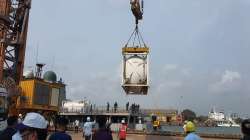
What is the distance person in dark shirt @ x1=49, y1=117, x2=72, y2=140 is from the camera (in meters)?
7.44

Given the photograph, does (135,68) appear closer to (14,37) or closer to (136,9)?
(136,9)

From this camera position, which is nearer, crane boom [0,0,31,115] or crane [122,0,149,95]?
crane [122,0,149,95]

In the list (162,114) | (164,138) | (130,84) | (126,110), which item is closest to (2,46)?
(164,138)

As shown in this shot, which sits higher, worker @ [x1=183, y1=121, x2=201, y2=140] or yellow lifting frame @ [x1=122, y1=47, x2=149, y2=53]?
yellow lifting frame @ [x1=122, y1=47, x2=149, y2=53]

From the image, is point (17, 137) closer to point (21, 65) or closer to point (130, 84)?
point (130, 84)

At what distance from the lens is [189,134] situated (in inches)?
309

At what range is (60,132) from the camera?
296 inches

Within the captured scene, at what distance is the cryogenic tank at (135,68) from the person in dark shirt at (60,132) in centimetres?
840

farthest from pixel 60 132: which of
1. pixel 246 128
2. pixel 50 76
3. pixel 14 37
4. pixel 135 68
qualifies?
pixel 50 76

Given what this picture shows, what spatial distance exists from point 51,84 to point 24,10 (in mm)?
7912

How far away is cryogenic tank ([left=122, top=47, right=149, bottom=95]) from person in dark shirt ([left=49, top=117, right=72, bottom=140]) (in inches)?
331

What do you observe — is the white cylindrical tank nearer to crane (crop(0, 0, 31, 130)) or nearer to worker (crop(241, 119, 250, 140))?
crane (crop(0, 0, 31, 130))

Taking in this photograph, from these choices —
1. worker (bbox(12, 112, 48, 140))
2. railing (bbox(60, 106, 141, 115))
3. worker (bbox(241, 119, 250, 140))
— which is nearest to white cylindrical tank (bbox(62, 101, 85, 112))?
railing (bbox(60, 106, 141, 115))

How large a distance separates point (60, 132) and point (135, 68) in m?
8.58
